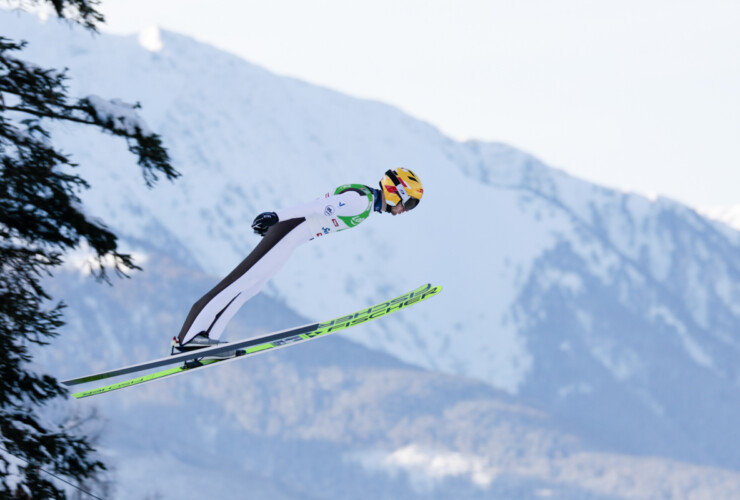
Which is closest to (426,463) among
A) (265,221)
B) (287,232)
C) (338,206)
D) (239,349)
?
(239,349)

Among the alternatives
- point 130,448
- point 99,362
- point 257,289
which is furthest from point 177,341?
point 99,362

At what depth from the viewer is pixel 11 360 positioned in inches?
319

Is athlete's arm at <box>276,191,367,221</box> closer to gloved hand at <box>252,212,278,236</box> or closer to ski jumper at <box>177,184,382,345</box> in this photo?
ski jumper at <box>177,184,382,345</box>

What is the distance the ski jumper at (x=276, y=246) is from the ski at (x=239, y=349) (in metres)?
0.21

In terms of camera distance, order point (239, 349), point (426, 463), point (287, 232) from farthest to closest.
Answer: point (426, 463) → point (239, 349) → point (287, 232)

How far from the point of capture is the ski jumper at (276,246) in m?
8.32

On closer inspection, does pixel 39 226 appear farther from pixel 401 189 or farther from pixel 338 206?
pixel 401 189

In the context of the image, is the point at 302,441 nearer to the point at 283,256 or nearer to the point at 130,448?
the point at 130,448

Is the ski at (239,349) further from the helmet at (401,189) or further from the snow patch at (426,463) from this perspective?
the snow patch at (426,463)

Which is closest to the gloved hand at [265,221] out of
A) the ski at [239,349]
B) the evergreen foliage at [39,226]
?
the ski at [239,349]

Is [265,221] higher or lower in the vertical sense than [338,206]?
lower

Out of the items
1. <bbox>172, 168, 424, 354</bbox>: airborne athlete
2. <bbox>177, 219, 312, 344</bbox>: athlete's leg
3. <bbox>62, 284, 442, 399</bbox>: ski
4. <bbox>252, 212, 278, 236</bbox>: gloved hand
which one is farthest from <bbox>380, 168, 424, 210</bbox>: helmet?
<bbox>62, 284, 442, 399</bbox>: ski

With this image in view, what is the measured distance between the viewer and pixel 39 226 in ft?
30.3

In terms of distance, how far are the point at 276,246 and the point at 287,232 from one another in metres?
0.16
